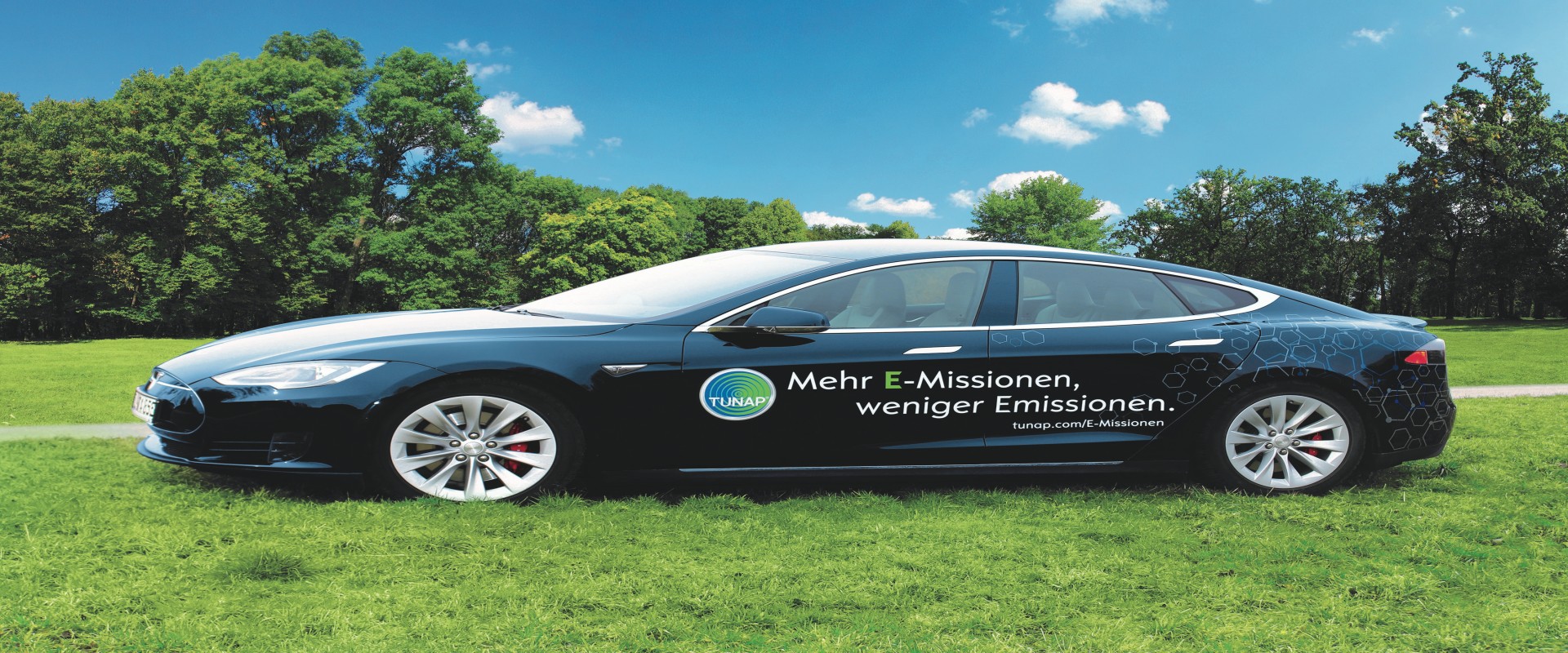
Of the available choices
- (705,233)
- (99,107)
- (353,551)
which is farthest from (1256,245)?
(353,551)

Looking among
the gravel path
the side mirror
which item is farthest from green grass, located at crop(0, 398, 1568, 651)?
the gravel path

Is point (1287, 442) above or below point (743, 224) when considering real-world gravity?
below

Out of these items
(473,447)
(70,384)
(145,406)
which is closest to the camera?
(473,447)

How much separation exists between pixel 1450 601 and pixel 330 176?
45.4 metres

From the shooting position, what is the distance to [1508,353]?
2338cm

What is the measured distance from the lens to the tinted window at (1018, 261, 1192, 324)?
16.1 ft

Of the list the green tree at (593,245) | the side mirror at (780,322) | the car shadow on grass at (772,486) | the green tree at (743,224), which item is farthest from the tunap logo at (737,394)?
the green tree at (743,224)

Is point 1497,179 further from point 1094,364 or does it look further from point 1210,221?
point 1094,364

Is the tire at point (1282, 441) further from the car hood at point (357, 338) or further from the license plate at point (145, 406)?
the license plate at point (145, 406)

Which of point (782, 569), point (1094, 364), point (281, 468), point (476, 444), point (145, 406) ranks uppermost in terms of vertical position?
point (1094, 364)

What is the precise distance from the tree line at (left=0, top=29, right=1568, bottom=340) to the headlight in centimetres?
3890

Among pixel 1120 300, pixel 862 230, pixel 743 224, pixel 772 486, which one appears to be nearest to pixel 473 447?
pixel 772 486

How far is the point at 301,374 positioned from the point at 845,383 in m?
2.39

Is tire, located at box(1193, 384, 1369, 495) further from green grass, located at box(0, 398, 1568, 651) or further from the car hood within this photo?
the car hood
